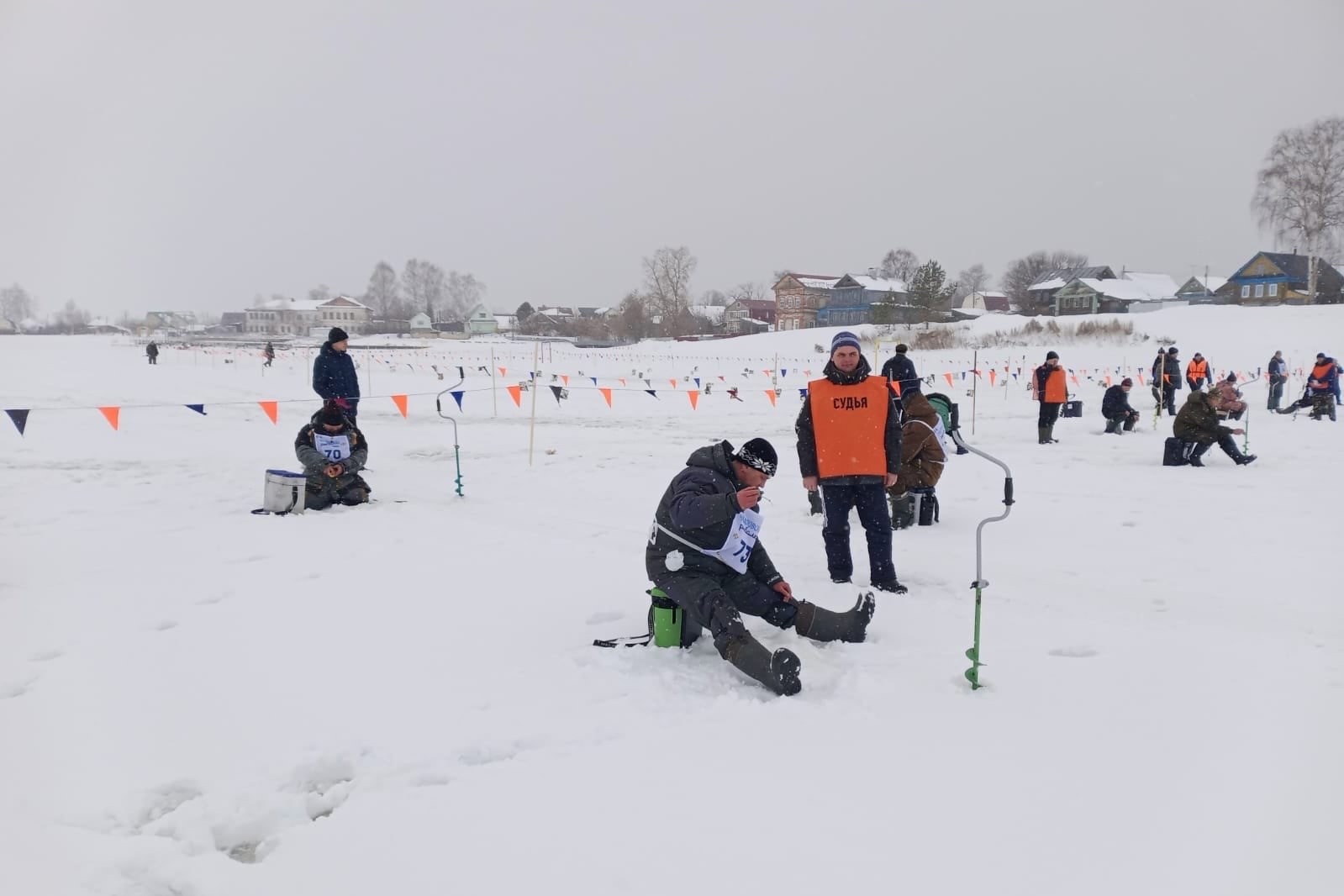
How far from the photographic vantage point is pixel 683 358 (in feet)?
149

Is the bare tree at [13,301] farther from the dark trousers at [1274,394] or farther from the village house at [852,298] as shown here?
the village house at [852,298]

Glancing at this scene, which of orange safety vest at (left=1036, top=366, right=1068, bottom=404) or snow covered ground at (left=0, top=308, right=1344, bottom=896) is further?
orange safety vest at (left=1036, top=366, right=1068, bottom=404)

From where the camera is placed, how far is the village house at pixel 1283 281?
5166 centimetres

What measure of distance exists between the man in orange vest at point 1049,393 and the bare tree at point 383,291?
112m

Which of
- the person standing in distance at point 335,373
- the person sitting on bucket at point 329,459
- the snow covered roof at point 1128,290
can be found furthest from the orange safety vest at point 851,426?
the snow covered roof at point 1128,290

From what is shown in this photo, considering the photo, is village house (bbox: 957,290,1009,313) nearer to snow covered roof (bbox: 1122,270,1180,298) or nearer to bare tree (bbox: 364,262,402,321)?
snow covered roof (bbox: 1122,270,1180,298)

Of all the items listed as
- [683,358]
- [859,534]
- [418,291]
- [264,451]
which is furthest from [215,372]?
[418,291]

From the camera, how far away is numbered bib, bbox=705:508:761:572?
14.5 ft

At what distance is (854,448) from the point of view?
5.47m

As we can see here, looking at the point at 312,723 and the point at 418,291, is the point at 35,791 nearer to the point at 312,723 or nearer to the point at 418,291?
the point at 312,723

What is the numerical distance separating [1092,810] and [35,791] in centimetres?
426

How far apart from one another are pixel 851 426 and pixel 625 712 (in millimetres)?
2713

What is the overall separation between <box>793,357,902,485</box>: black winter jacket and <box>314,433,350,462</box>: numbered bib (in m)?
5.49

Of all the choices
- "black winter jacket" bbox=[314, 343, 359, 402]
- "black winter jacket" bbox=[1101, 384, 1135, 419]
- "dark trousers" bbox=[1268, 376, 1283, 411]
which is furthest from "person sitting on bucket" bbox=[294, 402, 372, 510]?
"dark trousers" bbox=[1268, 376, 1283, 411]
